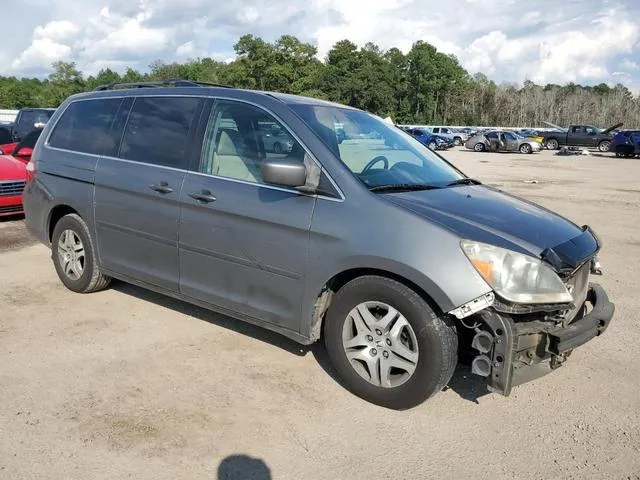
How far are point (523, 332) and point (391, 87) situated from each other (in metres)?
99.4

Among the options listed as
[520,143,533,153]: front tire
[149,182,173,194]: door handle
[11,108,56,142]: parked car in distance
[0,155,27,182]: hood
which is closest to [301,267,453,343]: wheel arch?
[149,182,173,194]: door handle

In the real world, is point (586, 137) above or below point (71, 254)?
above

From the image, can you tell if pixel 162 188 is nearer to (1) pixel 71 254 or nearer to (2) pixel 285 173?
(2) pixel 285 173

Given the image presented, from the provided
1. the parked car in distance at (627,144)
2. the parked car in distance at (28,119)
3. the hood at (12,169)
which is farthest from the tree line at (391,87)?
the hood at (12,169)

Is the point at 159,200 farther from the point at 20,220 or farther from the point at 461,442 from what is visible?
the point at 20,220

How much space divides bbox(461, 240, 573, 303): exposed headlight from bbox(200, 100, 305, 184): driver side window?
141 cm

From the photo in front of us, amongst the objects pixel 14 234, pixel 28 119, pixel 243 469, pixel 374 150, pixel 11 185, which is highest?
pixel 28 119

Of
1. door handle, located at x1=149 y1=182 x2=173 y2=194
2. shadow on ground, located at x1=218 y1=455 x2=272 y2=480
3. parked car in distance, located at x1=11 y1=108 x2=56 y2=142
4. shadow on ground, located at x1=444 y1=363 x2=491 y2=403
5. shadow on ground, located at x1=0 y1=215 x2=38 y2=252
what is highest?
parked car in distance, located at x1=11 y1=108 x2=56 y2=142

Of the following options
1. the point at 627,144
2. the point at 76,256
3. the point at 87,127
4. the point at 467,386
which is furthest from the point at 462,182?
the point at 627,144

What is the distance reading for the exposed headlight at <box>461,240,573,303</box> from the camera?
10.0ft

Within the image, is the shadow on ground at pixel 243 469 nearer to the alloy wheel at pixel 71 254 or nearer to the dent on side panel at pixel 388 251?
the dent on side panel at pixel 388 251

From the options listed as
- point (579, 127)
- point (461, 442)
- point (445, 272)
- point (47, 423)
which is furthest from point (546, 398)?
point (579, 127)

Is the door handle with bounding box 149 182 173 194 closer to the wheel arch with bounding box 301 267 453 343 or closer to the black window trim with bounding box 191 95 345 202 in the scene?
the black window trim with bounding box 191 95 345 202

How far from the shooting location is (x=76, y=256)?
17.5 ft
